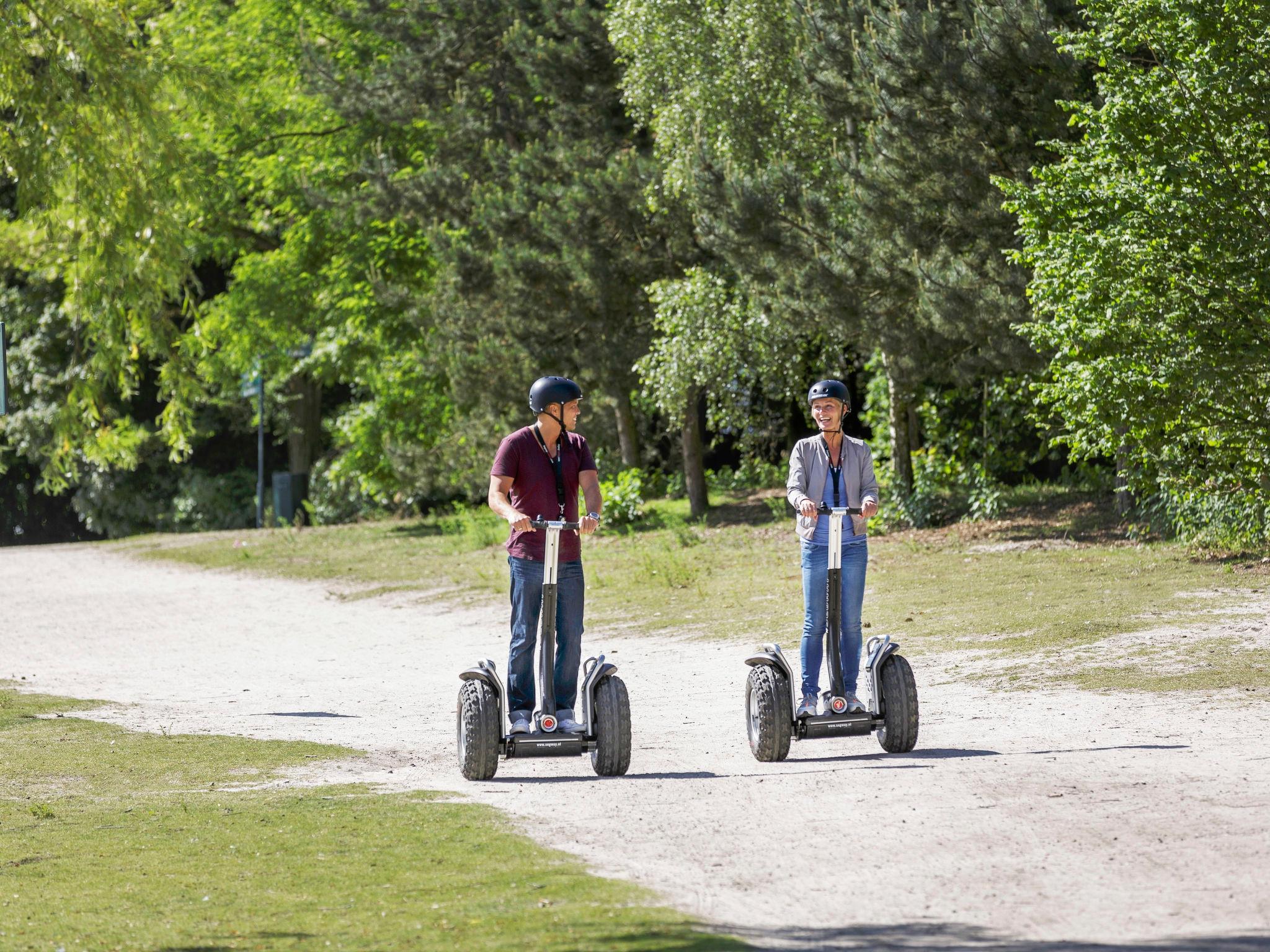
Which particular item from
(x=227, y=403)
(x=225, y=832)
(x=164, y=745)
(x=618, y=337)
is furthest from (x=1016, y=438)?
(x=227, y=403)

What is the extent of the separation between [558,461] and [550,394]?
14.1 inches

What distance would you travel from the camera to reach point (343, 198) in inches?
1211

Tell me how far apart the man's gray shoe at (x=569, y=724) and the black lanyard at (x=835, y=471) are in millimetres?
1783

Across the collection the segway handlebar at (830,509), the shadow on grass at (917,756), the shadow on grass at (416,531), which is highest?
the segway handlebar at (830,509)

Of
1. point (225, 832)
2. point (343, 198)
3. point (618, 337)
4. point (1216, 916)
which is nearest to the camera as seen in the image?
point (1216, 916)

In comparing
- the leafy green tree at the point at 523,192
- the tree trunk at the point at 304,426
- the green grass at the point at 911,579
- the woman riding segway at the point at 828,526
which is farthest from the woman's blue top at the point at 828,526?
the tree trunk at the point at 304,426

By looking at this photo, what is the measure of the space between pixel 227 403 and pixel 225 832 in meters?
34.9

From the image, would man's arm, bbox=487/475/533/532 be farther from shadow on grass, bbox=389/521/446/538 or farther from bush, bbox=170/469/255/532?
bush, bbox=170/469/255/532

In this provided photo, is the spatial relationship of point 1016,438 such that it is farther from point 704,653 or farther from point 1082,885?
point 1082,885

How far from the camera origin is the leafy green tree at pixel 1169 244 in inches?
591

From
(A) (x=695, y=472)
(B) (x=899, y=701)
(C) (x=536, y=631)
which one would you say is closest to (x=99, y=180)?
(C) (x=536, y=631)

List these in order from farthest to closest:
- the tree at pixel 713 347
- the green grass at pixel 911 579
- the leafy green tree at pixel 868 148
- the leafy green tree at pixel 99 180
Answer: the tree at pixel 713 347 → the leafy green tree at pixel 868 148 → the green grass at pixel 911 579 → the leafy green tree at pixel 99 180

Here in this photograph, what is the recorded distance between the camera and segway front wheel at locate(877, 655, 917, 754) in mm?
8555

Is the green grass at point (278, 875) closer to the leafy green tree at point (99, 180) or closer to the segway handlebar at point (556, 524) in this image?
the segway handlebar at point (556, 524)
